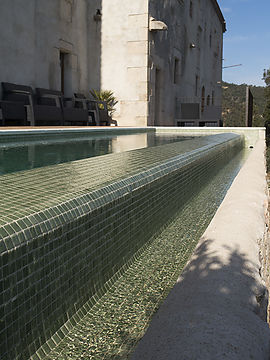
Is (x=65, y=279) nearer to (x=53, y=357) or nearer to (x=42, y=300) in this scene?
(x=42, y=300)

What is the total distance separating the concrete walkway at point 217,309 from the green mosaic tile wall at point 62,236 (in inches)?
14.8

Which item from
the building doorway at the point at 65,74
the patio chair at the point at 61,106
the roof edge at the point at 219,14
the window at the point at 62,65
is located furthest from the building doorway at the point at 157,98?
the roof edge at the point at 219,14

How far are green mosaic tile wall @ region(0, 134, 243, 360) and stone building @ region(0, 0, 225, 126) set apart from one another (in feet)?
23.1

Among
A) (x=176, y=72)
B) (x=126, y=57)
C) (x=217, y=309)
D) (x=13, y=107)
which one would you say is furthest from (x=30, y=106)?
(x=176, y=72)

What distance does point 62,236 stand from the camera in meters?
1.27

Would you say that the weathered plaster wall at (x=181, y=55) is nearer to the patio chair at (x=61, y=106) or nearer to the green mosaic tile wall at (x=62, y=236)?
the patio chair at (x=61, y=106)

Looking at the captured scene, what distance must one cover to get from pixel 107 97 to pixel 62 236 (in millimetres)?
10669

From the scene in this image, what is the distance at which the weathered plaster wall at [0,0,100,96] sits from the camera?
8195mm

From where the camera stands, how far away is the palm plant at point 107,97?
11500mm

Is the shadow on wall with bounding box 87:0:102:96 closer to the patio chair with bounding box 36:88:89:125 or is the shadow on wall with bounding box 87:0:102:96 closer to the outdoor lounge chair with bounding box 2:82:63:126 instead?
the patio chair with bounding box 36:88:89:125

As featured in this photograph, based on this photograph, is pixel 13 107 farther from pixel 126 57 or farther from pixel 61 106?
pixel 126 57

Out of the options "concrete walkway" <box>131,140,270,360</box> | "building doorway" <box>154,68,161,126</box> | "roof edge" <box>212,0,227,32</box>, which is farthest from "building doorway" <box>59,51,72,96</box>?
"roof edge" <box>212,0,227,32</box>

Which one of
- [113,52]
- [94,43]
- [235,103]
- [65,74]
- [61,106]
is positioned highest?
[235,103]

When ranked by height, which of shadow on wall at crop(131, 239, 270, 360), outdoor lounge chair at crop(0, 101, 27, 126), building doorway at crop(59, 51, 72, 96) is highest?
building doorway at crop(59, 51, 72, 96)
